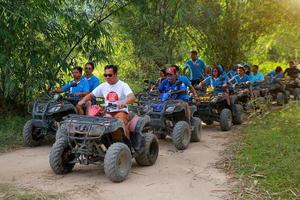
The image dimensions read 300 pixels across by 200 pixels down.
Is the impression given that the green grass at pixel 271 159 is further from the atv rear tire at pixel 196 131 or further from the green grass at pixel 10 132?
the green grass at pixel 10 132

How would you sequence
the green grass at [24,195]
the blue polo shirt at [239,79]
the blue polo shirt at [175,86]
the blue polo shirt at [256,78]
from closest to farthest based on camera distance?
the green grass at [24,195], the blue polo shirt at [175,86], the blue polo shirt at [239,79], the blue polo shirt at [256,78]

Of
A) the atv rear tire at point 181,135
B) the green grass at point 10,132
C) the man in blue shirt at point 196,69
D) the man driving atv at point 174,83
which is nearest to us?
the atv rear tire at point 181,135

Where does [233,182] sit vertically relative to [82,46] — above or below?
below

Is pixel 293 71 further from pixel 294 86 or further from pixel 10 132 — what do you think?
pixel 10 132

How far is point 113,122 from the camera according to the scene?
623 cm

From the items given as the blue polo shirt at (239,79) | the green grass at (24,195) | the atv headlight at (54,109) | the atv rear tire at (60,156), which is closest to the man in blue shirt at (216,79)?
the blue polo shirt at (239,79)

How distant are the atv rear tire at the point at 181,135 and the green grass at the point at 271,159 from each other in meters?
0.89

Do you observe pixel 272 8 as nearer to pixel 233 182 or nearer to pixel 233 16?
pixel 233 16

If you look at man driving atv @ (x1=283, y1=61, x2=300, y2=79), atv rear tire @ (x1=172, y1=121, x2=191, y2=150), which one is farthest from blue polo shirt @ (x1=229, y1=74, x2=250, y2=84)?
atv rear tire @ (x1=172, y1=121, x2=191, y2=150)

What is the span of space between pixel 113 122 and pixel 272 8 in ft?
38.0

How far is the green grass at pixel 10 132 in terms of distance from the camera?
8602 mm

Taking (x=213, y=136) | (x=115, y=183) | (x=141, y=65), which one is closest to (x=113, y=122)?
(x=115, y=183)

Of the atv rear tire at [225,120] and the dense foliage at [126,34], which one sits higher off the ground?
the dense foliage at [126,34]

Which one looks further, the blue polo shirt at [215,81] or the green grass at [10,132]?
the blue polo shirt at [215,81]
